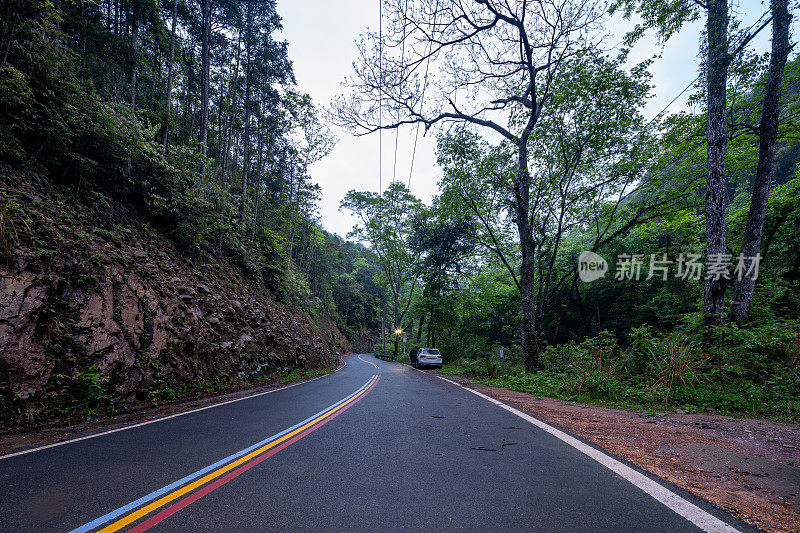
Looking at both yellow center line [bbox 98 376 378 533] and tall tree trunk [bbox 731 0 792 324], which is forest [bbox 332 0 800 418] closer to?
tall tree trunk [bbox 731 0 792 324]

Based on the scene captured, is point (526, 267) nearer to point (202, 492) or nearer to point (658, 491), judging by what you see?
point (658, 491)

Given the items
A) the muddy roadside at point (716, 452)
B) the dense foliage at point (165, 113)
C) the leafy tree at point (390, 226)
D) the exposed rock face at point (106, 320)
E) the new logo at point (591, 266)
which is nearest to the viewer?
the muddy roadside at point (716, 452)

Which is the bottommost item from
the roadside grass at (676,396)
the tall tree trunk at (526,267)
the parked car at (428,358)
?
the parked car at (428,358)

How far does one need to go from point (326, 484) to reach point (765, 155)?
12797 millimetres

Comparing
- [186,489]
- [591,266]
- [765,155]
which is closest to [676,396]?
[765,155]

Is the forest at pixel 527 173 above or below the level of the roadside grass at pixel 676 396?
above

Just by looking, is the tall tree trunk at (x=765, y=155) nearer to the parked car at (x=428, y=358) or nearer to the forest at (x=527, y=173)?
the forest at (x=527, y=173)

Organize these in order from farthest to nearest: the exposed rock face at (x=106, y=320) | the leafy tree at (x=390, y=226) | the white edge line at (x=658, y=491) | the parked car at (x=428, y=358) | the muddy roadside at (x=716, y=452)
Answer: the leafy tree at (x=390, y=226), the parked car at (x=428, y=358), the exposed rock face at (x=106, y=320), the muddy roadside at (x=716, y=452), the white edge line at (x=658, y=491)

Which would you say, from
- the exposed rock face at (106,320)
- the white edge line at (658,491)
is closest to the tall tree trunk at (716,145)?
the white edge line at (658,491)

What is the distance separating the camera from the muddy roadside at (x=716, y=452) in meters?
2.26

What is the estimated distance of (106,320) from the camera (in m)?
5.83

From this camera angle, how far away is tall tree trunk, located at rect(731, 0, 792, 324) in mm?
7414

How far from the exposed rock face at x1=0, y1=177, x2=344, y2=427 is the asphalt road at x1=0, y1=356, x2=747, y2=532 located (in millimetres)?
2002

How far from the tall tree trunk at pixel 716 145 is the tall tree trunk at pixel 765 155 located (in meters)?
0.73
